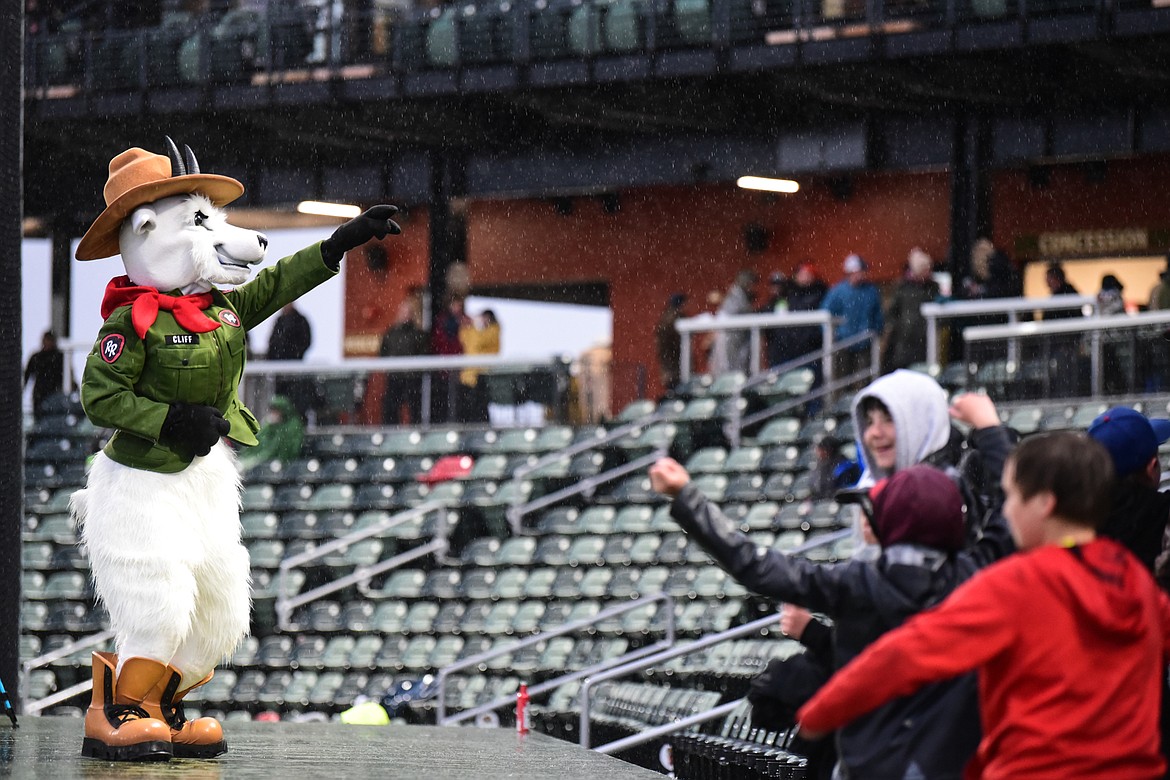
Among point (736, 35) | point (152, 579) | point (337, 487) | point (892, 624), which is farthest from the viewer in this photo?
point (736, 35)

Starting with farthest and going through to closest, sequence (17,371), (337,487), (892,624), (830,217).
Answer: (830,217) < (337,487) < (17,371) < (892,624)

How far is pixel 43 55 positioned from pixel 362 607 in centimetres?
784

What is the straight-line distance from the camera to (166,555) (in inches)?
172

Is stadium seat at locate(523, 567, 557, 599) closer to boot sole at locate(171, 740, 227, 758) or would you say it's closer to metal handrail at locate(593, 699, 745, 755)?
metal handrail at locate(593, 699, 745, 755)

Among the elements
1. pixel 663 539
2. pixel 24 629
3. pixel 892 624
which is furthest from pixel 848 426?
pixel 892 624

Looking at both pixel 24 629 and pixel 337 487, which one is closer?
pixel 24 629

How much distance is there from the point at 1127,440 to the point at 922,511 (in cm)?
86

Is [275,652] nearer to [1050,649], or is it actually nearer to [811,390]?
[811,390]

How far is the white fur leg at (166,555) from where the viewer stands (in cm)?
438

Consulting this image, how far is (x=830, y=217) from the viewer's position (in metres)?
17.5

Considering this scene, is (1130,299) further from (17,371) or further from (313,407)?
(17,371)

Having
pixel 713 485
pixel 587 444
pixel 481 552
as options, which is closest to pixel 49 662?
pixel 481 552

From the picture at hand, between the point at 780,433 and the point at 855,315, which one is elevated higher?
the point at 855,315

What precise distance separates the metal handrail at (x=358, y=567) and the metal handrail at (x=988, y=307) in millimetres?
3411
